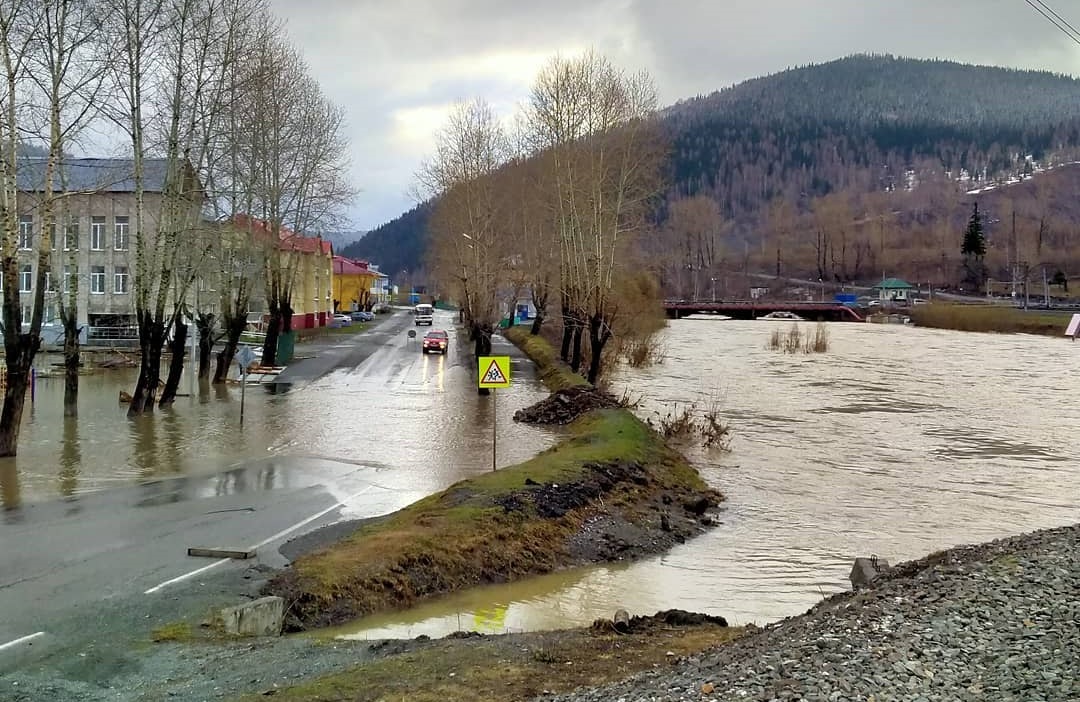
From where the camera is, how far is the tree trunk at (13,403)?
2052 centimetres

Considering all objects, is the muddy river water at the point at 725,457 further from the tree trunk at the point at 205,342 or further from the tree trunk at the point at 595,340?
the tree trunk at the point at 205,342

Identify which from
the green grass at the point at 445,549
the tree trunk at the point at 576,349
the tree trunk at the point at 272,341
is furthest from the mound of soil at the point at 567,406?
the tree trunk at the point at 272,341

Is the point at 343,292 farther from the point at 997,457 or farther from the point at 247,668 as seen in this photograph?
the point at 247,668

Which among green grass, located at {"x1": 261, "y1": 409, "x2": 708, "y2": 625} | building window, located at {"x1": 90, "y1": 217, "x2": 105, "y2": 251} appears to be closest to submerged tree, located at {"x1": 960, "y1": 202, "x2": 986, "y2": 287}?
building window, located at {"x1": 90, "y1": 217, "x2": 105, "y2": 251}

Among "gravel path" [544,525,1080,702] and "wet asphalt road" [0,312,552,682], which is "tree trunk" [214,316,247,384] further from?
"gravel path" [544,525,1080,702]

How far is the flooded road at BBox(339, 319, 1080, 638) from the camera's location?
12.5 m

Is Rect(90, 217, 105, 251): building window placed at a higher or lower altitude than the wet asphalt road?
higher

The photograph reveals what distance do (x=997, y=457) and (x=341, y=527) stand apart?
18.0 meters

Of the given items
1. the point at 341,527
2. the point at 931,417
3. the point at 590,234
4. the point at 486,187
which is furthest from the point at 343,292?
the point at 341,527

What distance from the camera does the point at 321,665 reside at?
853 centimetres

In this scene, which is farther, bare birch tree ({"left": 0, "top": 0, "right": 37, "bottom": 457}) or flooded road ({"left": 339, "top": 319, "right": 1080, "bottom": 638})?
bare birch tree ({"left": 0, "top": 0, "right": 37, "bottom": 457})

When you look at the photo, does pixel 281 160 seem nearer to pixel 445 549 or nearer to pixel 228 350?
pixel 228 350

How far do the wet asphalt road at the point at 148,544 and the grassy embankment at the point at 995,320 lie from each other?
8461 cm

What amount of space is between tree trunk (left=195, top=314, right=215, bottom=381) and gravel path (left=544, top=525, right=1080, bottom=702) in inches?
1352
